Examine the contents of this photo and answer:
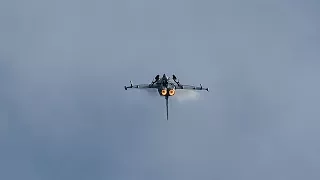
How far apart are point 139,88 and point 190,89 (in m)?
15.9

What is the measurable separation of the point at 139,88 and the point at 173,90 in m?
12.9

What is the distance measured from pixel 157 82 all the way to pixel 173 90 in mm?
6843

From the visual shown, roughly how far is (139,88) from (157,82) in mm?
6764

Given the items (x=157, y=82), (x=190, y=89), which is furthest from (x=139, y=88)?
(x=190, y=89)

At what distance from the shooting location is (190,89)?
149750mm

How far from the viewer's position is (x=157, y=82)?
484 ft

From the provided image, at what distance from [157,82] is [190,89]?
35.0ft

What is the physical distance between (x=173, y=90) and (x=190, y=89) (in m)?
8.39

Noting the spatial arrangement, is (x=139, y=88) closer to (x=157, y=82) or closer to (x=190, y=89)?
(x=157, y=82)

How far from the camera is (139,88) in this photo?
495ft
